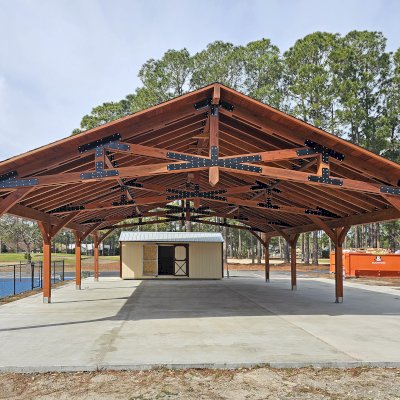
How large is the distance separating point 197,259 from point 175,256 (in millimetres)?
1459

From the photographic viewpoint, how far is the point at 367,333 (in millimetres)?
9250

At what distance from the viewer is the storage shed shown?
26125mm

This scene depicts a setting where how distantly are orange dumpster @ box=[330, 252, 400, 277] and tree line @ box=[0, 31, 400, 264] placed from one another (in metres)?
12.0

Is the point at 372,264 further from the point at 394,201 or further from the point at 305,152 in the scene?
the point at 305,152

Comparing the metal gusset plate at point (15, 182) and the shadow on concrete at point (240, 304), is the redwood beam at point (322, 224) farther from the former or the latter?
the metal gusset plate at point (15, 182)

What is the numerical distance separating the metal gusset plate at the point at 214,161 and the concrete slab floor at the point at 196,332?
3.44 m

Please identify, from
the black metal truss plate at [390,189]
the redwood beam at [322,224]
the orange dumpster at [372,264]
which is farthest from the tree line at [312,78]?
the black metal truss plate at [390,189]

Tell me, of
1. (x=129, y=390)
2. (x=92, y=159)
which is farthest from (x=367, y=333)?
(x=92, y=159)

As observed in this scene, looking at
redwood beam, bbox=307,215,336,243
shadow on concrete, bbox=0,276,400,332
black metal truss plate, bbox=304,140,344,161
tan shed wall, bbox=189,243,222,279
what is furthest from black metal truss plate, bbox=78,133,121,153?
tan shed wall, bbox=189,243,222,279

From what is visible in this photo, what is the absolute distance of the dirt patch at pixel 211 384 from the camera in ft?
18.1

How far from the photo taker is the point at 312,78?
34312 mm

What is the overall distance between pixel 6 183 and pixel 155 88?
2858 cm

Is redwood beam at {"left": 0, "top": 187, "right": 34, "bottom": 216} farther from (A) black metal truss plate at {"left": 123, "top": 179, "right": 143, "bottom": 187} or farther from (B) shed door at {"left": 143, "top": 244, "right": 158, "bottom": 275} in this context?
(B) shed door at {"left": 143, "top": 244, "right": 158, "bottom": 275}

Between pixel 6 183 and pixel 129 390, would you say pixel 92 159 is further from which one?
pixel 129 390
